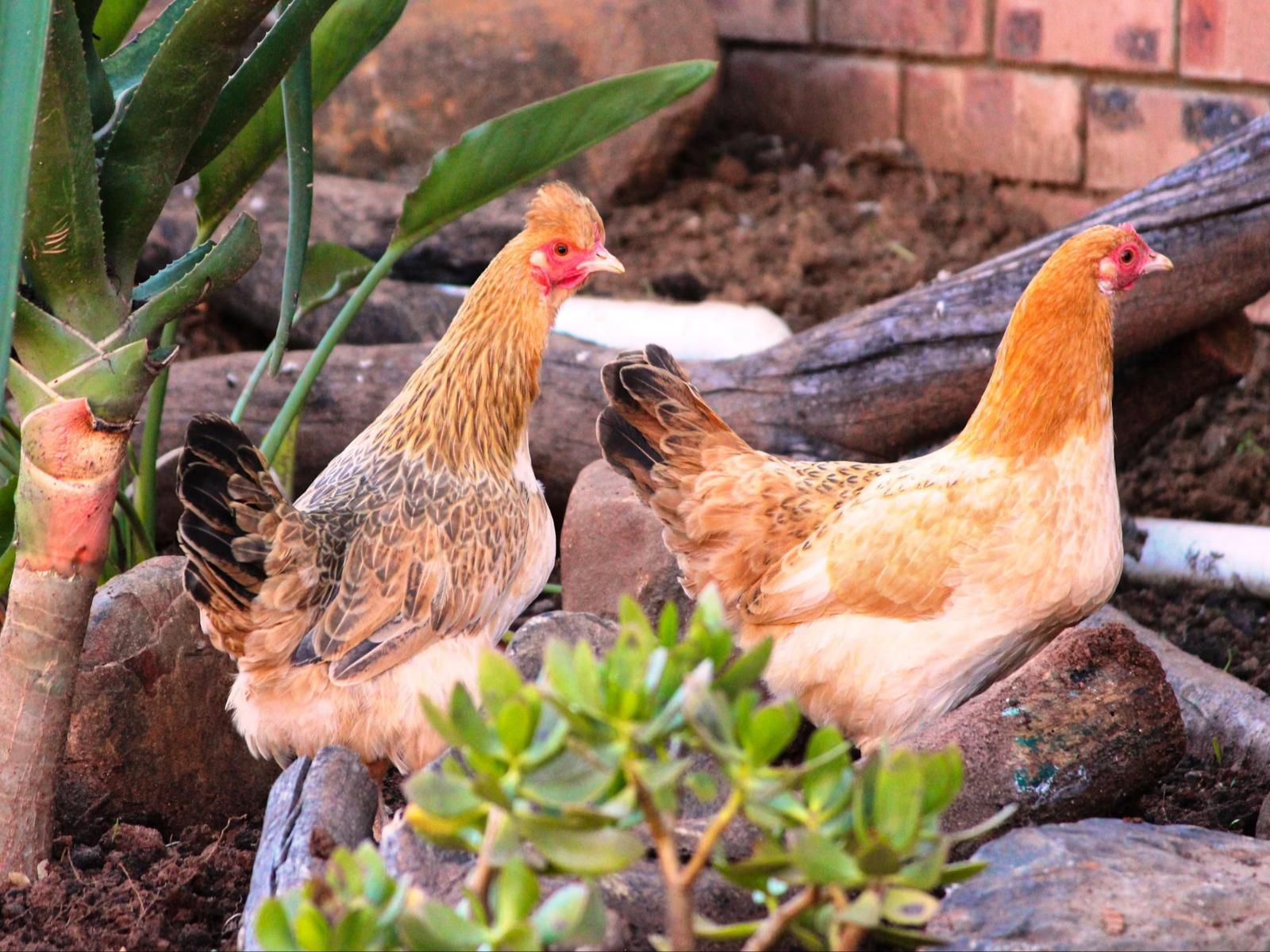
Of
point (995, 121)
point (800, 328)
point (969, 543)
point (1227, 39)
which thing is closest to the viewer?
point (969, 543)

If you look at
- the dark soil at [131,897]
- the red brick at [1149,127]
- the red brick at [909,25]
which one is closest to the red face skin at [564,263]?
the dark soil at [131,897]

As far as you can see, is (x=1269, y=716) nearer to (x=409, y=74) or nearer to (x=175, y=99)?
(x=175, y=99)

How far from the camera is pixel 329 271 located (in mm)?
3520

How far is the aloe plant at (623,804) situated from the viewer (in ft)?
4.58

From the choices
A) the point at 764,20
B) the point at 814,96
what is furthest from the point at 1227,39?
the point at 764,20

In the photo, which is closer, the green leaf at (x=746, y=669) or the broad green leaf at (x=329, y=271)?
the green leaf at (x=746, y=669)

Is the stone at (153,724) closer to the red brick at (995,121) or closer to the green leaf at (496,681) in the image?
the green leaf at (496,681)

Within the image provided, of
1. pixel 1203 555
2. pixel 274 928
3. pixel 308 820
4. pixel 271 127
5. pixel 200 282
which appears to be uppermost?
pixel 271 127

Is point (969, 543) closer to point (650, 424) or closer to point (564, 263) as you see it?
point (650, 424)

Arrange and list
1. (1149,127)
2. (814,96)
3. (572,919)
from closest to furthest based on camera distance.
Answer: (572,919), (1149,127), (814,96)

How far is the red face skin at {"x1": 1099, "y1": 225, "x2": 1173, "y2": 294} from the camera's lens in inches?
112

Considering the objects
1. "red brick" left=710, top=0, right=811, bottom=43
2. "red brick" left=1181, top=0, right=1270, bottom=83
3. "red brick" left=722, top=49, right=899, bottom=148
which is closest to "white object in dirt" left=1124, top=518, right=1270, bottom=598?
"red brick" left=1181, top=0, right=1270, bottom=83

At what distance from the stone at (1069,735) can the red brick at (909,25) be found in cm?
383

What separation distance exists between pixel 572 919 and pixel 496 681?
0.26 metres
